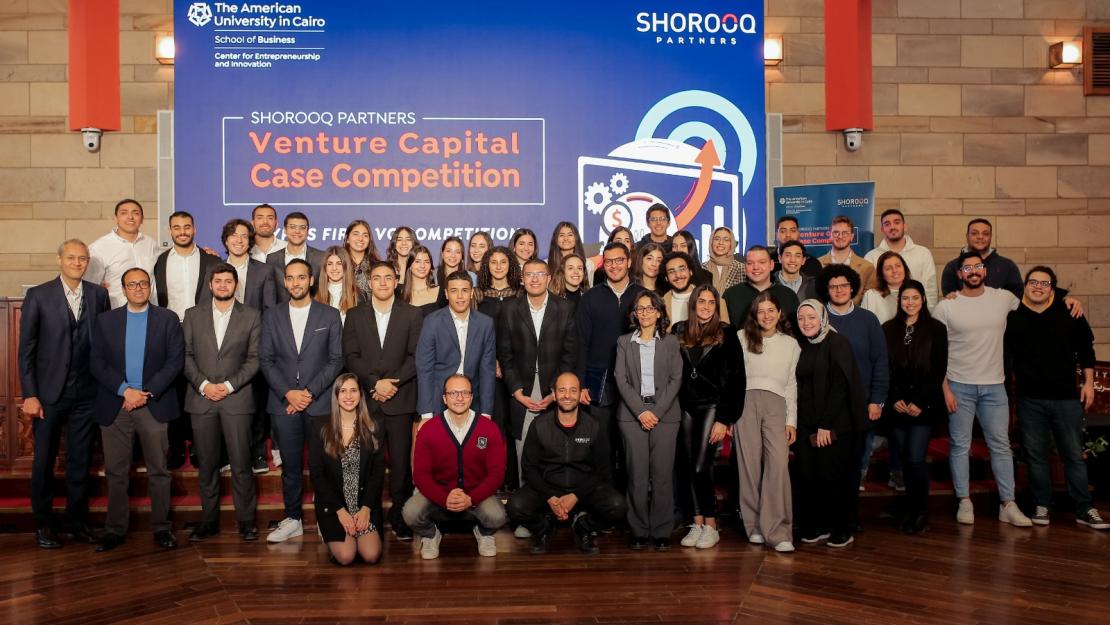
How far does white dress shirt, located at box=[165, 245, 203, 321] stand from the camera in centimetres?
586

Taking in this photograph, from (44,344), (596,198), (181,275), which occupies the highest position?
(596,198)

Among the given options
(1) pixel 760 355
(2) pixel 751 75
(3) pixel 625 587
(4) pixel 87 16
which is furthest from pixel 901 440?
(4) pixel 87 16

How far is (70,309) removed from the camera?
17.8 ft

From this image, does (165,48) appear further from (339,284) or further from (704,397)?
(704,397)

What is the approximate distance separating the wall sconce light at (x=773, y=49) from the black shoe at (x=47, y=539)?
6.38 m

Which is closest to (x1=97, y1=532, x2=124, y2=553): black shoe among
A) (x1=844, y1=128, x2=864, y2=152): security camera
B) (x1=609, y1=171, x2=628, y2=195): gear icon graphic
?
(x1=609, y1=171, x2=628, y2=195): gear icon graphic

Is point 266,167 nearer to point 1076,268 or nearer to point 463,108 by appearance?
point 463,108

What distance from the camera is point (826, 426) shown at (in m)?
5.27

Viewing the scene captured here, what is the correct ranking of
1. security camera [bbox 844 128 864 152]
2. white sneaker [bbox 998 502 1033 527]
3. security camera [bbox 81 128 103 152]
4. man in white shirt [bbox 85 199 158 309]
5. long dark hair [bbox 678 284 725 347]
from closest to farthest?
long dark hair [bbox 678 284 725 347] → white sneaker [bbox 998 502 1033 527] → man in white shirt [bbox 85 199 158 309] → security camera [bbox 81 128 103 152] → security camera [bbox 844 128 864 152]

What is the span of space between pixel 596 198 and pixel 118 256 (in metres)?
3.41

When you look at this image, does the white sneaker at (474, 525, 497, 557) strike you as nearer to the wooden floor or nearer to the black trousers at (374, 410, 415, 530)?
the wooden floor

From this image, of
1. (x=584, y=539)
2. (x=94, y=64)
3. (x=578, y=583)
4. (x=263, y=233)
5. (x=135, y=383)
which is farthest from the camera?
(x=94, y=64)

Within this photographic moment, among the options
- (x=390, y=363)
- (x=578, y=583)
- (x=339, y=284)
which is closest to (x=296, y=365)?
(x=390, y=363)

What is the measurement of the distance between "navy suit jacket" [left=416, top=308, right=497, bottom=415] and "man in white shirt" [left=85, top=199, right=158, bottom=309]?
6.49 feet
